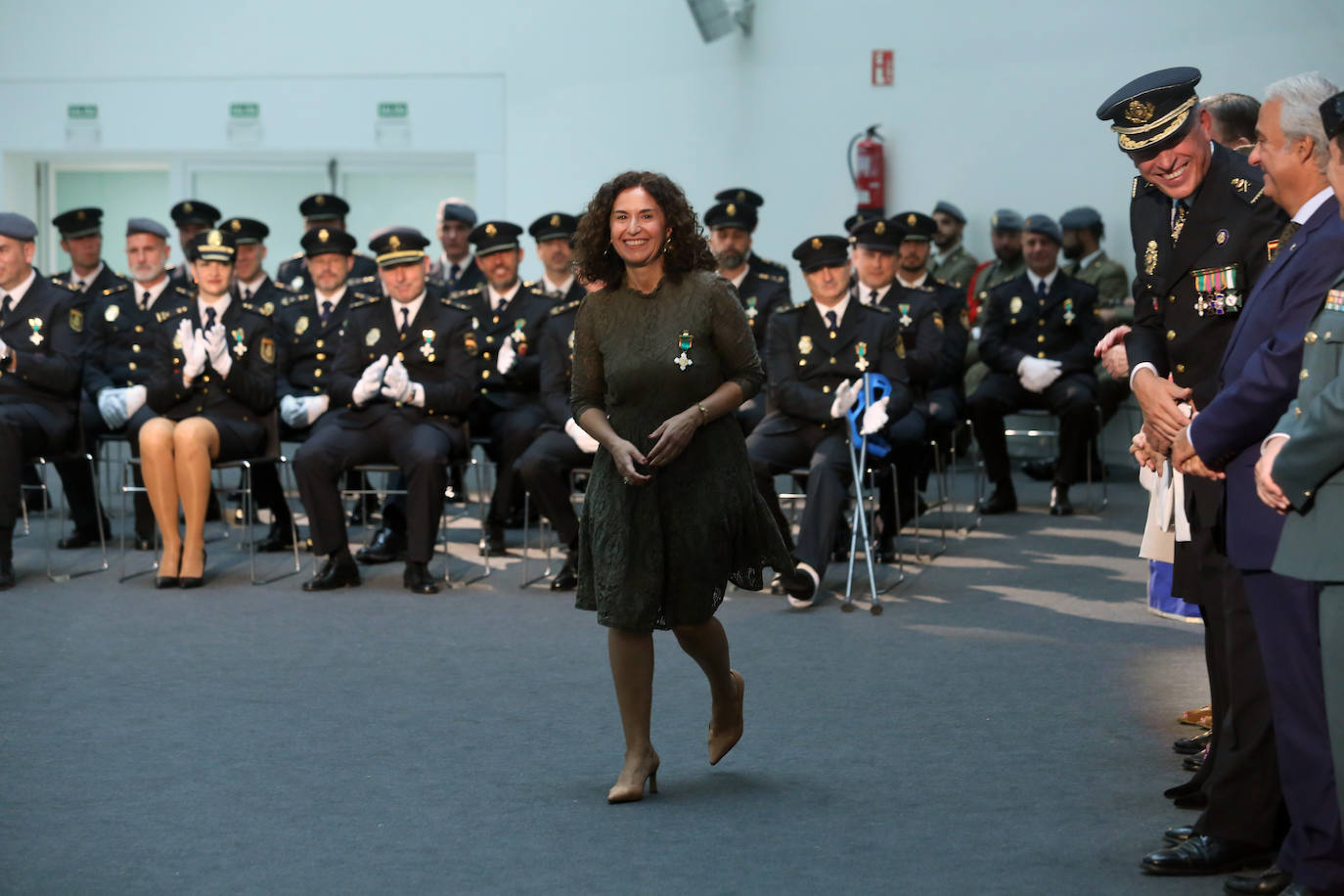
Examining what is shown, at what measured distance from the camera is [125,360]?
8391mm

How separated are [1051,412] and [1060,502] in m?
0.51

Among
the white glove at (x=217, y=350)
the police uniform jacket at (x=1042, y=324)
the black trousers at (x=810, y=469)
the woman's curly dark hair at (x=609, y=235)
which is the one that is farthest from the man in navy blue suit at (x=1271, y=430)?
the police uniform jacket at (x=1042, y=324)

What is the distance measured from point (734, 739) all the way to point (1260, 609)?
56.8 inches

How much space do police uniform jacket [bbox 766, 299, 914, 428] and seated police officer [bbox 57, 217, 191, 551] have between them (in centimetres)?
271

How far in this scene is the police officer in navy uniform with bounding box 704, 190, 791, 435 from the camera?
25.9 feet

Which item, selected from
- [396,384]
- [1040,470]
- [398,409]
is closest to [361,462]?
[398,409]

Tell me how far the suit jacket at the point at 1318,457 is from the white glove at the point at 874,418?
3.53m

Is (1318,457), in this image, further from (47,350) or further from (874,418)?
(47,350)

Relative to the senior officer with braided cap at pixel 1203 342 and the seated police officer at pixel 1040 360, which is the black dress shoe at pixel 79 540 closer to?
the seated police officer at pixel 1040 360

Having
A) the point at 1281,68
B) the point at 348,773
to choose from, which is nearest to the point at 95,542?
→ the point at 348,773

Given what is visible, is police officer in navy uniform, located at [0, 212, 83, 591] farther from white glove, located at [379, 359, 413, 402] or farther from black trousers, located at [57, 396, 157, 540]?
white glove, located at [379, 359, 413, 402]

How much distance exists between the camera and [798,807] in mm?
3707

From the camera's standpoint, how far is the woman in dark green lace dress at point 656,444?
12.4 feet

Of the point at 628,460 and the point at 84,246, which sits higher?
the point at 84,246
